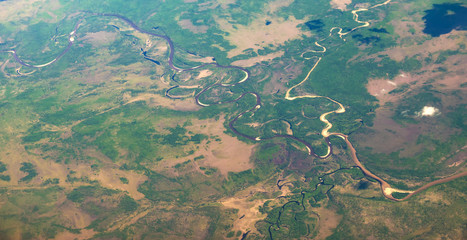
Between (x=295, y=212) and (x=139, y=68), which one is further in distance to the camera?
(x=139, y=68)

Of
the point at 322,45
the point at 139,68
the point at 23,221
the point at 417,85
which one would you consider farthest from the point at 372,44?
the point at 23,221

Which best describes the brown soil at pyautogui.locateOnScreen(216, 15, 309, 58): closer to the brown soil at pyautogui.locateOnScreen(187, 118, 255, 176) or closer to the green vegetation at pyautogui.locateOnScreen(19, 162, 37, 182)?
the brown soil at pyautogui.locateOnScreen(187, 118, 255, 176)

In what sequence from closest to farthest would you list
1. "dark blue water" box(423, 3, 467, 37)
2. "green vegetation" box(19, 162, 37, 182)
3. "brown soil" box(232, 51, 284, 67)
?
"green vegetation" box(19, 162, 37, 182) < "dark blue water" box(423, 3, 467, 37) < "brown soil" box(232, 51, 284, 67)

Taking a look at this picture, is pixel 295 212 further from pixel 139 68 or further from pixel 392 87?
pixel 139 68

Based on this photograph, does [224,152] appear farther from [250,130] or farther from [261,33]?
[261,33]

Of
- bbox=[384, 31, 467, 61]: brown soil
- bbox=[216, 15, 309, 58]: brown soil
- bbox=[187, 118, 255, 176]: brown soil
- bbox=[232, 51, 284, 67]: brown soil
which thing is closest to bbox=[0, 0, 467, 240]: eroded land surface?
bbox=[187, 118, 255, 176]: brown soil

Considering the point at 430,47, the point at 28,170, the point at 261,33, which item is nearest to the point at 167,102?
the point at 28,170
